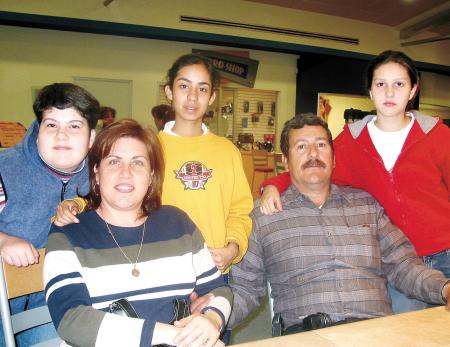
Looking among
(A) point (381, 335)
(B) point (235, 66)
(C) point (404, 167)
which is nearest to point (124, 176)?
(A) point (381, 335)

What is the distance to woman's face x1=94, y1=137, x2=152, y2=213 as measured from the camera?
4.43ft

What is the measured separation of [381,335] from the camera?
103 cm

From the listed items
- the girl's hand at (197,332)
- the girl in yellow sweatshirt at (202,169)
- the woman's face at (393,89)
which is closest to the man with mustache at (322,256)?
the girl in yellow sweatshirt at (202,169)

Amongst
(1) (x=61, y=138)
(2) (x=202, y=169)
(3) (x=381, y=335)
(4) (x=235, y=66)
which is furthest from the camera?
(4) (x=235, y=66)

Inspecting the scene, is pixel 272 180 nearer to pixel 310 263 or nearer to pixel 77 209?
pixel 310 263

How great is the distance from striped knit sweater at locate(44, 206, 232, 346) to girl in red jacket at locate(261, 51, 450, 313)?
60cm

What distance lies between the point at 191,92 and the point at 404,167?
1.19 meters

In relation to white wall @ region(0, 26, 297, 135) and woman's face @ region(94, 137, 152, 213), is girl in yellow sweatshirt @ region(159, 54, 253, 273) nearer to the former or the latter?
woman's face @ region(94, 137, 152, 213)

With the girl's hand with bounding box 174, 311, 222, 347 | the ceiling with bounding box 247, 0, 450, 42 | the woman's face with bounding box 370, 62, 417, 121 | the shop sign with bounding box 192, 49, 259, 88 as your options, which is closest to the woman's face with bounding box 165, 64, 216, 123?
the woman's face with bounding box 370, 62, 417, 121

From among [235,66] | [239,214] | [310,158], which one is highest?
[235,66]

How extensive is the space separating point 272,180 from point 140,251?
105cm

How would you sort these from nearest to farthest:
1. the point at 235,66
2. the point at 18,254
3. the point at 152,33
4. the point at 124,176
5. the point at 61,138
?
the point at 18,254
the point at 124,176
the point at 61,138
the point at 152,33
the point at 235,66

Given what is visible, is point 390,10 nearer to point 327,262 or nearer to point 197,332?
point 327,262

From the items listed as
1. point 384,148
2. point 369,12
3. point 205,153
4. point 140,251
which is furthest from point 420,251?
point 369,12
